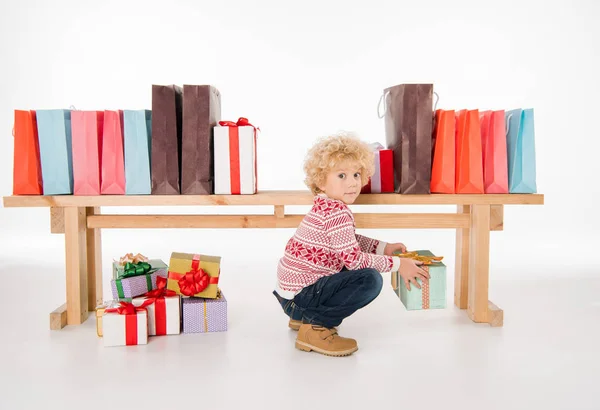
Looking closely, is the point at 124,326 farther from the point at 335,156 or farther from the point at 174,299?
the point at 335,156

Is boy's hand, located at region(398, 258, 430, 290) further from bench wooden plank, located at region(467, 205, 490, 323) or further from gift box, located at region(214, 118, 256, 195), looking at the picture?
gift box, located at region(214, 118, 256, 195)

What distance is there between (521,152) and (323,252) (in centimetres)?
95

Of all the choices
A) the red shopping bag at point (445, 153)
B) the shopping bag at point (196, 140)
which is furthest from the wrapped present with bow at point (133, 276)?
the red shopping bag at point (445, 153)

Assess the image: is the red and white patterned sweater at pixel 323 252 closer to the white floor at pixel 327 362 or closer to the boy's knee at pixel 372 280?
the boy's knee at pixel 372 280

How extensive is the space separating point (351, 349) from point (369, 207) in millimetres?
2460

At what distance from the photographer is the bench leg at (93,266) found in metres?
2.92

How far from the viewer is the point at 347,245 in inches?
94.7

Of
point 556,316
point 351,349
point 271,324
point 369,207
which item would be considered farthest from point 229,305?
point 369,207

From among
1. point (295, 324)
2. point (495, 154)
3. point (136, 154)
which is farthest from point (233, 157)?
point (495, 154)

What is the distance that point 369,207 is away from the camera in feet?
15.6

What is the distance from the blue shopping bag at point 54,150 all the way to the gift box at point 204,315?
726 mm

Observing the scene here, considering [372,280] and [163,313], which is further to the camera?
[163,313]

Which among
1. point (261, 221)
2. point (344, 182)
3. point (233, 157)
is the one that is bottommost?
point (261, 221)

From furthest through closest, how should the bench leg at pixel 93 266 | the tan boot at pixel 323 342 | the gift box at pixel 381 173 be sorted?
the bench leg at pixel 93 266 → the gift box at pixel 381 173 → the tan boot at pixel 323 342
